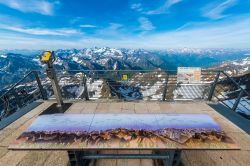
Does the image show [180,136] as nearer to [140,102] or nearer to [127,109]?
[127,109]

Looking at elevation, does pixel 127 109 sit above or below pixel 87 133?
below

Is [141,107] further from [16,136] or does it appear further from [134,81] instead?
[16,136]

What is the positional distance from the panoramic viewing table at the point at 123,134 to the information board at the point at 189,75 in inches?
123

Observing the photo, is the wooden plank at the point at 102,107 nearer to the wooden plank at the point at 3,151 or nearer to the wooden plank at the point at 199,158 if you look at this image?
the wooden plank at the point at 3,151

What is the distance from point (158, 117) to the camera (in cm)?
307

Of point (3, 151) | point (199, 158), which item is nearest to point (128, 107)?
point (199, 158)

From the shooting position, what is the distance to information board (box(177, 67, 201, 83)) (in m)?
6.10

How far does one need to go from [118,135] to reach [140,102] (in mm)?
3967

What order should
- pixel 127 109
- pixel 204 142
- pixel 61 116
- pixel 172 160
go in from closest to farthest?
1. pixel 204 142
2. pixel 172 160
3. pixel 61 116
4. pixel 127 109

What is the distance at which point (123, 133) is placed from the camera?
261cm

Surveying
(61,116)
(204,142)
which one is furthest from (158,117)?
(61,116)

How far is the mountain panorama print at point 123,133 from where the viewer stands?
2.38 meters

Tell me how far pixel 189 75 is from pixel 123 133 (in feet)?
14.5

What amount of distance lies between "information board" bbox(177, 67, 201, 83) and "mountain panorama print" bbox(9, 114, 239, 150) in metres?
3.21
